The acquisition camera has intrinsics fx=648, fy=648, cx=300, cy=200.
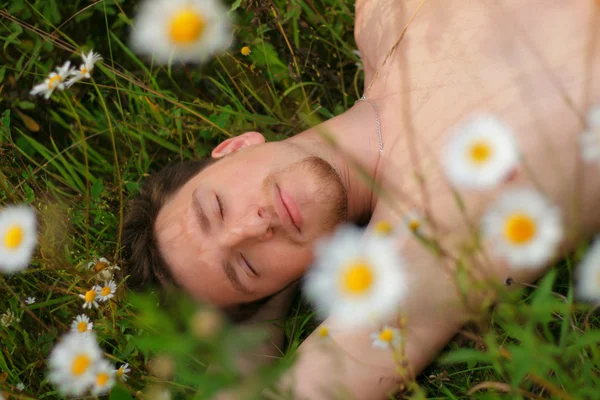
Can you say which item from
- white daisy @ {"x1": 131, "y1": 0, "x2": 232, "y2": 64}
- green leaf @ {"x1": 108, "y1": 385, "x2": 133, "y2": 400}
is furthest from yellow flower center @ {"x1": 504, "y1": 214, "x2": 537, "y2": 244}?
green leaf @ {"x1": 108, "y1": 385, "x2": 133, "y2": 400}

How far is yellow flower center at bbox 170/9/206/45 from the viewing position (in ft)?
4.80

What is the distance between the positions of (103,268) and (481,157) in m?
1.31

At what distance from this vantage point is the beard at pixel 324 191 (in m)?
2.12

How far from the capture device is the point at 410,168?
206cm

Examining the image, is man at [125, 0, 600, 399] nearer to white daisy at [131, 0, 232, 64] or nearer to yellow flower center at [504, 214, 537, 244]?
yellow flower center at [504, 214, 537, 244]

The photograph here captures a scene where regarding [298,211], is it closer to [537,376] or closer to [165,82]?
[537,376]

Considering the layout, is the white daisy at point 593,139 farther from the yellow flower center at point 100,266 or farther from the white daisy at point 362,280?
the yellow flower center at point 100,266

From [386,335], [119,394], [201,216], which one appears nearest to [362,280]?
[386,335]

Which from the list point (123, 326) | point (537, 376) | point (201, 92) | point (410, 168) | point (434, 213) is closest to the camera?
point (537, 376)

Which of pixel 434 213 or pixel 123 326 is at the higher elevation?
pixel 434 213

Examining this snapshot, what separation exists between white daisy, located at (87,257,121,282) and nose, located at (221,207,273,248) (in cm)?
36

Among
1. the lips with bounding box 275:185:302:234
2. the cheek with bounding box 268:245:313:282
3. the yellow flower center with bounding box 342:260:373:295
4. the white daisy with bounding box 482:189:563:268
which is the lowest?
the cheek with bounding box 268:245:313:282

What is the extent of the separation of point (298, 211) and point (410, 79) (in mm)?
581

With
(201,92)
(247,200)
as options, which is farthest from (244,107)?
(247,200)
